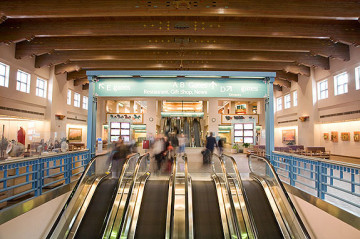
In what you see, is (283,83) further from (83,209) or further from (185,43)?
(83,209)

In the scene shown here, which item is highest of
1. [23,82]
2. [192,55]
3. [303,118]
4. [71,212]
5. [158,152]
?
[192,55]

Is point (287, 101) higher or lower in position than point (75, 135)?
→ higher

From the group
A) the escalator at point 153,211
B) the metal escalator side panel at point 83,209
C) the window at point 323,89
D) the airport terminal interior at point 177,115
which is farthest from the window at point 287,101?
the metal escalator side panel at point 83,209

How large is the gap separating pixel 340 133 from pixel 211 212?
1535 cm

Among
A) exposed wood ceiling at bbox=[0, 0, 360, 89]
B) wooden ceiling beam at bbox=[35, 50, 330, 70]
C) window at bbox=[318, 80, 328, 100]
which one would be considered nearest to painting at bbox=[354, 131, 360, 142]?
window at bbox=[318, 80, 328, 100]

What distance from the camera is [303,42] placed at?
12.0m

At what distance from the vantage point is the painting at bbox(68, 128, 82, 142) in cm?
2120

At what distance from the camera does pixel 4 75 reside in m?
12.9

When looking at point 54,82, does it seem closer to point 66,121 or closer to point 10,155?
point 66,121

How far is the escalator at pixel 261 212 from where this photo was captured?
4402mm

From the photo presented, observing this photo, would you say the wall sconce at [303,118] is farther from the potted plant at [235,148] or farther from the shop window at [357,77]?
the potted plant at [235,148]

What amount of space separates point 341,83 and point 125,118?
16186mm

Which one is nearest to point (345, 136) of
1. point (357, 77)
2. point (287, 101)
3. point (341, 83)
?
point (341, 83)

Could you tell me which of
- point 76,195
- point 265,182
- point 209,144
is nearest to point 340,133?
point 209,144
